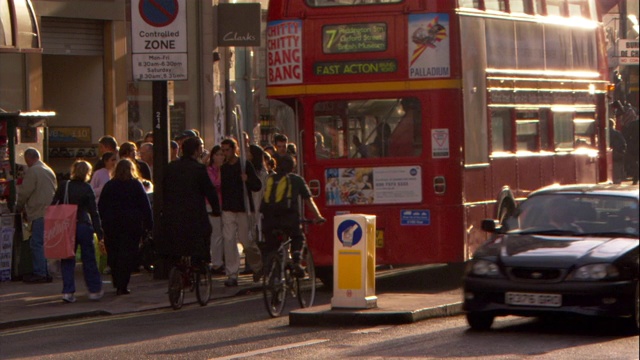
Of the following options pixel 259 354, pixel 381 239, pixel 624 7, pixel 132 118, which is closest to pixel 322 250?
pixel 381 239

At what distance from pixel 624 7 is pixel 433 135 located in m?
24.7

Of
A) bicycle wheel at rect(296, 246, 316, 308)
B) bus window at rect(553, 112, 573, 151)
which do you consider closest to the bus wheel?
bicycle wheel at rect(296, 246, 316, 308)

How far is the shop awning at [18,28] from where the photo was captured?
20.2 metres

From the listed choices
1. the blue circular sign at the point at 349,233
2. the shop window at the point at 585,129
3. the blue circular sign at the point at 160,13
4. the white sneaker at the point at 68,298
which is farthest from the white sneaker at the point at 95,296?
the shop window at the point at 585,129

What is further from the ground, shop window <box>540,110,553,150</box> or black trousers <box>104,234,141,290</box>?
shop window <box>540,110,553,150</box>

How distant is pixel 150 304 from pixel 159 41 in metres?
3.80

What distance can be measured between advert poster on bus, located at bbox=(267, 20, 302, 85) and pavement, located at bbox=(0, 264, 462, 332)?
259 centimetres

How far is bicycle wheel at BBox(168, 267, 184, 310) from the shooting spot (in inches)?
645

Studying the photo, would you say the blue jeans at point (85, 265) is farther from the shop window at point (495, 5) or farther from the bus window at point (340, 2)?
the shop window at point (495, 5)

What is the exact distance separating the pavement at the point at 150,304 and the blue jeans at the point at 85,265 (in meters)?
0.19

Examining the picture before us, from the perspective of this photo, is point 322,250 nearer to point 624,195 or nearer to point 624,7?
point 624,195

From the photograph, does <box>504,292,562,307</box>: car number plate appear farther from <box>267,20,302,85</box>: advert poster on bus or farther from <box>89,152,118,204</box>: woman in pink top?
<box>89,152,118,204</box>: woman in pink top

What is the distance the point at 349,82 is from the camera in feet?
59.2

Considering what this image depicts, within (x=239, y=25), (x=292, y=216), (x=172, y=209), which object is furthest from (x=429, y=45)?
(x=239, y=25)
